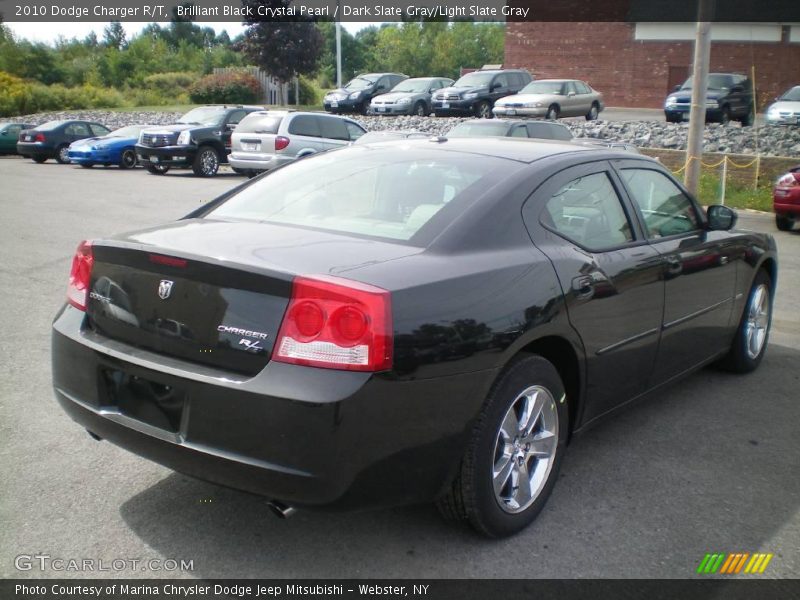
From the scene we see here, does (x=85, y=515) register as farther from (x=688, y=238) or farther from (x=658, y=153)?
(x=658, y=153)

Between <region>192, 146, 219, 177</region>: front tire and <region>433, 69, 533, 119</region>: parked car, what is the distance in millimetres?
9222

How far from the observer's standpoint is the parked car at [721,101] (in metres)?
26.7

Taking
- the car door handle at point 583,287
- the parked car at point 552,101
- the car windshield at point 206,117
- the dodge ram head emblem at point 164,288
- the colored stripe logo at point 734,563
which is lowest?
the colored stripe logo at point 734,563

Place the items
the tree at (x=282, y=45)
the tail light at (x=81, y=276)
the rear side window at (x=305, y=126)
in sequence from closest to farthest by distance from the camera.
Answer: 1. the tail light at (x=81, y=276)
2. the rear side window at (x=305, y=126)
3. the tree at (x=282, y=45)

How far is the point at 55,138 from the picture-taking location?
1029 inches

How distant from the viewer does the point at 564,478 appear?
13.0 ft

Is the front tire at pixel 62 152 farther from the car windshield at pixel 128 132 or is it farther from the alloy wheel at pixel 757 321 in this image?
the alloy wheel at pixel 757 321

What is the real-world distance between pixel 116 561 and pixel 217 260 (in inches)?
47.9

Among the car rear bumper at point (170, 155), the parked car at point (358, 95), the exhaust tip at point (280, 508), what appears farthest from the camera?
the parked car at point (358, 95)

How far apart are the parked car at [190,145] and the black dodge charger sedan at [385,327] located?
18.2m

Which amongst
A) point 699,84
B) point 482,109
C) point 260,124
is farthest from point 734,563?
point 482,109

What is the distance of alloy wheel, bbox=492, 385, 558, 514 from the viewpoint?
335cm

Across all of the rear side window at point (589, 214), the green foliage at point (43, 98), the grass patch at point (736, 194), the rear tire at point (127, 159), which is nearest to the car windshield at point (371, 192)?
the rear side window at point (589, 214)

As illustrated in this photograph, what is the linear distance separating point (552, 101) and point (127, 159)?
13329 mm
